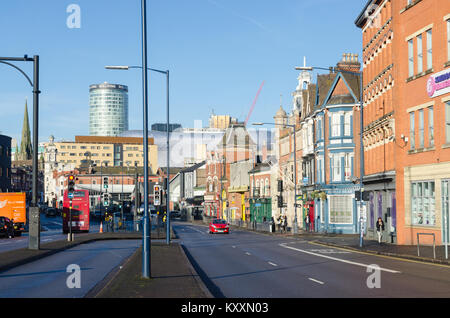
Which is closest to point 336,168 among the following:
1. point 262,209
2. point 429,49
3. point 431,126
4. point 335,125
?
point 335,125

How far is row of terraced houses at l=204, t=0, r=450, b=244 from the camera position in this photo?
36219 millimetres

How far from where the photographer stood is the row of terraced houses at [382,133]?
36219mm

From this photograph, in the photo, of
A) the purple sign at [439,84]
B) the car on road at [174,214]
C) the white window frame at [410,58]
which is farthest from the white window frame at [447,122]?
the car on road at [174,214]

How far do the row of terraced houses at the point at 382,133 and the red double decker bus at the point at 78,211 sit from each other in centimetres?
1862

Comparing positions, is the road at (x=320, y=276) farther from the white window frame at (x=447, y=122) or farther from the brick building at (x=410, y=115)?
the white window frame at (x=447, y=122)

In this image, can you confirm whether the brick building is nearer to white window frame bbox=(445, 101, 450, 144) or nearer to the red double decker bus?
white window frame bbox=(445, 101, 450, 144)

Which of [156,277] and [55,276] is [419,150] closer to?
[156,277]

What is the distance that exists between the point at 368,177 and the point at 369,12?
37.8 ft

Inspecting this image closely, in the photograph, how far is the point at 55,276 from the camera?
2209 centimetres

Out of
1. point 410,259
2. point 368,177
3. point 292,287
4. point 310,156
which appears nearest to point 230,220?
point 310,156

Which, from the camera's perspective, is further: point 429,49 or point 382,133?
point 382,133

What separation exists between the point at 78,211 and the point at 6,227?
12640 millimetres

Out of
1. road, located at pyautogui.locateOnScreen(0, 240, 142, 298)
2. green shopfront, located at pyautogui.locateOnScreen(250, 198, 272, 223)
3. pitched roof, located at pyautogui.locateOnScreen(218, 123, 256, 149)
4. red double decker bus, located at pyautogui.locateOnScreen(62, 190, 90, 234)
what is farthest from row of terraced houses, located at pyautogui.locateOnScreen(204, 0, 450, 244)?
pitched roof, located at pyautogui.locateOnScreen(218, 123, 256, 149)

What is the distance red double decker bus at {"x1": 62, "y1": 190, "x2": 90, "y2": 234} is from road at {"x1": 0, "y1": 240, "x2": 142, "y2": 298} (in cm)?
3386
